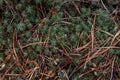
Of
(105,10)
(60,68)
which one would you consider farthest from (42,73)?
(105,10)

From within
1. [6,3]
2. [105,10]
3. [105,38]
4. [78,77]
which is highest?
[6,3]

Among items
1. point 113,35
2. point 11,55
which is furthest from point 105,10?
point 11,55

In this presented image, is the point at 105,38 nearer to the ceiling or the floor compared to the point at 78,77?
nearer to the ceiling

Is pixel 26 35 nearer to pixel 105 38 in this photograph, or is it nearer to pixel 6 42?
pixel 6 42

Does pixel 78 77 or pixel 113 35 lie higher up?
pixel 113 35

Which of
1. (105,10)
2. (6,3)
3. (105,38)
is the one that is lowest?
(105,38)

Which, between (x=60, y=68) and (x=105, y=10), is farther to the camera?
(x=105, y=10)

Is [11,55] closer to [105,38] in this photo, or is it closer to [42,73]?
[42,73]

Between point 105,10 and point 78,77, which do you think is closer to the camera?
point 78,77
